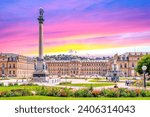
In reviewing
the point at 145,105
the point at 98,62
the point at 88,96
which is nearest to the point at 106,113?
the point at 145,105

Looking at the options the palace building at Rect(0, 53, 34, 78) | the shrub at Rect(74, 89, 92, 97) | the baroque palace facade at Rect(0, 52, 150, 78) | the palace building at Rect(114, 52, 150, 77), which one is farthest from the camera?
the palace building at Rect(114, 52, 150, 77)

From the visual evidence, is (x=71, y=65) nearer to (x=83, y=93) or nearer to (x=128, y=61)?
(x=128, y=61)

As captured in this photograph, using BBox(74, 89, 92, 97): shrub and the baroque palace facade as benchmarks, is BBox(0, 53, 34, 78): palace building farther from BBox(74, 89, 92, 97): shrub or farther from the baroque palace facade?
BBox(74, 89, 92, 97): shrub

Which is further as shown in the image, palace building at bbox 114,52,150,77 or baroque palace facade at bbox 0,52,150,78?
palace building at bbox 114,52,150,77

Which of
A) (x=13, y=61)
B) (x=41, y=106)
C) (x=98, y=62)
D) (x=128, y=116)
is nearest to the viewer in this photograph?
(x=128, y=116)

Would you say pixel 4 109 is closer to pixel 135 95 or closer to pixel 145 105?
pixel 145 105

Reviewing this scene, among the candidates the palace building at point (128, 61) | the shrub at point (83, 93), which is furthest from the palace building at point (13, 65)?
the shrub at point (83, 93)

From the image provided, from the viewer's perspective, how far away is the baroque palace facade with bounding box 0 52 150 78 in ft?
321

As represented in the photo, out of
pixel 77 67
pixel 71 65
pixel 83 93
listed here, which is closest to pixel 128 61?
pixel 77 67

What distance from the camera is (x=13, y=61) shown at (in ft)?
331

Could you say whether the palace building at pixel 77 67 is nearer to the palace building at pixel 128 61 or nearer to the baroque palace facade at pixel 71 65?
the baroque palace facade at pixel 71 65

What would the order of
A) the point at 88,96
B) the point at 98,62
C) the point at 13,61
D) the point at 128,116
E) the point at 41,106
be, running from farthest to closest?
the point at 98,62
the point at 13,61
the point at 88,96
the point at 41,106
the point at 128,116

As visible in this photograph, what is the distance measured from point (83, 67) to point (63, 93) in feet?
386

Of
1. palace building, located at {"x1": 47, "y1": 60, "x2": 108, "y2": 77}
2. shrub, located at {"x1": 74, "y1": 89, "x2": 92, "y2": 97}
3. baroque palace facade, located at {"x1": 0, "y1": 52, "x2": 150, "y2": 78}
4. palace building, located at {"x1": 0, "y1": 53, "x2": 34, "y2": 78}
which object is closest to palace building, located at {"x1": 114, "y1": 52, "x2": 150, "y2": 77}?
baroque palace facade, located at {"x1": 0, "y1": 52, "x2": 150, "y2": 78}
